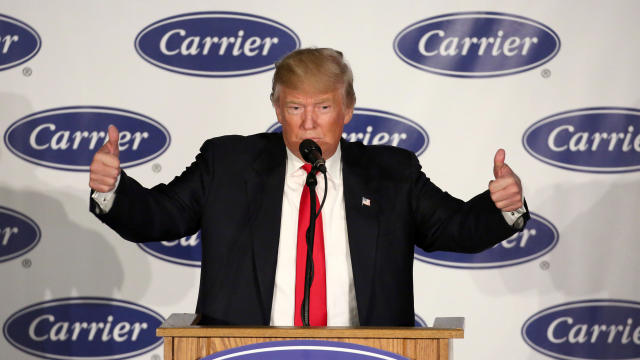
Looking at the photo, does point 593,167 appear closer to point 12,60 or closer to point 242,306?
point 242,306

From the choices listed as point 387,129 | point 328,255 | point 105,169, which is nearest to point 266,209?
point 328,255

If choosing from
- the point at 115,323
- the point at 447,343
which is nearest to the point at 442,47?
the point at 115,323

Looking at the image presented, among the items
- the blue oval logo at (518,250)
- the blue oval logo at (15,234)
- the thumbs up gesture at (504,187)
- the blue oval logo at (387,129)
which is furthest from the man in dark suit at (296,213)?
the blue oval logo at (15,234)

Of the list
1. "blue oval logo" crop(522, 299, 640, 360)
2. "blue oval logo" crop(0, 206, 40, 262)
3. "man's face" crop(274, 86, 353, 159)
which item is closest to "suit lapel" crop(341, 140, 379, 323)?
"man's face" crop(274, 86, 353, 159)

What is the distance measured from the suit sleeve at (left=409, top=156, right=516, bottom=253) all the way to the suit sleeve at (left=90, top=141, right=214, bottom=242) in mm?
688

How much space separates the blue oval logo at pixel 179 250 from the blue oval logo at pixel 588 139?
1.54m

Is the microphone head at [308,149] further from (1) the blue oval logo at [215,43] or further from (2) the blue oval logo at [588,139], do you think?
(2) the blue oval logo at [588,139]

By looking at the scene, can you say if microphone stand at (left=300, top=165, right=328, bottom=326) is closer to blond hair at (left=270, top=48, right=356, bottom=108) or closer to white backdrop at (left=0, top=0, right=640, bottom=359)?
blond hair at (left=270, top=48, right=356, bottom=108)

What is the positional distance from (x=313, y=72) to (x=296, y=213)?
44 cm

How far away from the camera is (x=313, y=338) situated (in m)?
2.11

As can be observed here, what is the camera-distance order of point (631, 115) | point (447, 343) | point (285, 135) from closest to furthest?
point (447, 343) < point (285, 135) < point (631, 115)

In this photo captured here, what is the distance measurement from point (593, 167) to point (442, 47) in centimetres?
85

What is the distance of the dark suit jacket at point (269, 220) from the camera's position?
9.29 ft

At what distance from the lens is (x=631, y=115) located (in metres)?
4.14
